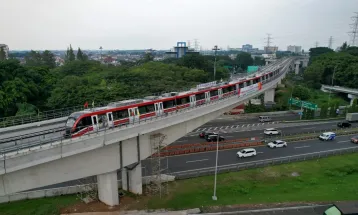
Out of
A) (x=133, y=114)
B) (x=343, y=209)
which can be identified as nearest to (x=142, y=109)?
(x=133, y=114)

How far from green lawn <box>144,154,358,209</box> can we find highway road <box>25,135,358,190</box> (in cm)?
348

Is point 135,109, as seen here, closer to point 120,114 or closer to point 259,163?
point 120,114

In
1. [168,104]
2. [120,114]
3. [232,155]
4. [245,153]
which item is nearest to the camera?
[120,114]

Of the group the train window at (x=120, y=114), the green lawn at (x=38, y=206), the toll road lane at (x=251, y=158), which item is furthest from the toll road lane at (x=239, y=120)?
the green lawn at (x=38, y=206)

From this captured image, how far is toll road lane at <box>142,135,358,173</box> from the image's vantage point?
33.7 meters

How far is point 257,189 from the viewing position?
28.0m

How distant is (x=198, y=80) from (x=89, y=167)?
54.4 m

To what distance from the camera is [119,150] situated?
78.6 feet

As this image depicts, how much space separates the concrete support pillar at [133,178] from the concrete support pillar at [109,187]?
2.48 meters

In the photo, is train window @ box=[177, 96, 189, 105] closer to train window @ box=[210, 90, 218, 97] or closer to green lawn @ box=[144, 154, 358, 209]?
train window @ box=[210, 90, 218, 97]

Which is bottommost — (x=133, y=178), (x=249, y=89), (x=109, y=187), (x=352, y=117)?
(x=352, y=117)

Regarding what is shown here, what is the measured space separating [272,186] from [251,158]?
775 cm

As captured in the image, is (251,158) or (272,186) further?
(251,158)

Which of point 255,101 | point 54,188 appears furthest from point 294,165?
point 255,101
